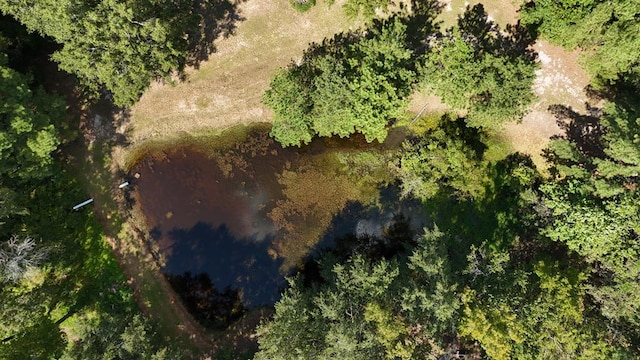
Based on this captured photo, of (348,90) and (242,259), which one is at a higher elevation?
(348,90)

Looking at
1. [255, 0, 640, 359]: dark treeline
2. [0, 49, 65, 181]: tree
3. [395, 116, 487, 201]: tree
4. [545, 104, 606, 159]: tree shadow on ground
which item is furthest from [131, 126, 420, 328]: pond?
[545, 104, 606, 159]: tree shadow on ground

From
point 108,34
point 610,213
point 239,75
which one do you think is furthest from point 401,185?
point 108,34

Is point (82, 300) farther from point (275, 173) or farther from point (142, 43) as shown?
point (142, 43)

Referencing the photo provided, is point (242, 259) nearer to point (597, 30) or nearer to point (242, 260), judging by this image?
point (242, 260)

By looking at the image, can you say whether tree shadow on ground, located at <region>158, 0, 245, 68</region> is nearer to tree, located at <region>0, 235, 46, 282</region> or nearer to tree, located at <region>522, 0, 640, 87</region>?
tree, located at <region>0, 235, 46, 282</region>

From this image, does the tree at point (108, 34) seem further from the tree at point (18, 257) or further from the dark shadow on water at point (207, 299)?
the dark shadow on water at point (207, 299)

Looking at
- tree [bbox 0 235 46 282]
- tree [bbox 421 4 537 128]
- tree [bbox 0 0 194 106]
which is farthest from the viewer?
tree [bbox 421 4 537 128]

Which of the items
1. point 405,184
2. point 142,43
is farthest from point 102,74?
point 405,184
